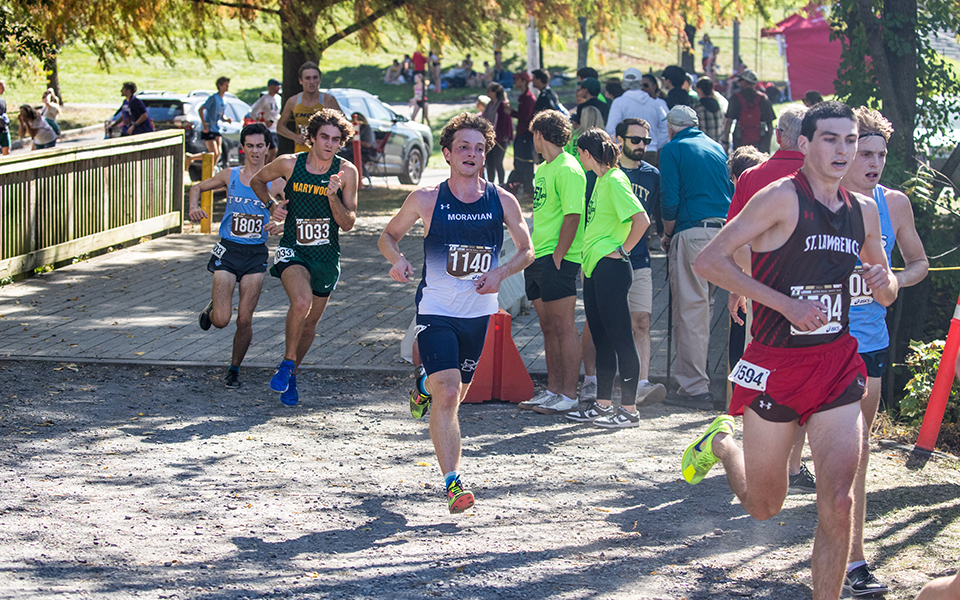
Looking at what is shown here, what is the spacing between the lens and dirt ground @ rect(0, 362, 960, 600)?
4.59 m

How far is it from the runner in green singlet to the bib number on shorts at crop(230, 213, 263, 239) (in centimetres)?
41

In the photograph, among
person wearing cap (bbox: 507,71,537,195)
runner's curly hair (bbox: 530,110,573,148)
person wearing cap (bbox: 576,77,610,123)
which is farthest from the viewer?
person wearing cap (bbox: 507,71,537,195)

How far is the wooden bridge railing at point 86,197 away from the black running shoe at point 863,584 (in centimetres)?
957

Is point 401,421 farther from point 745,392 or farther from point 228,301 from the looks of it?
point 745,392

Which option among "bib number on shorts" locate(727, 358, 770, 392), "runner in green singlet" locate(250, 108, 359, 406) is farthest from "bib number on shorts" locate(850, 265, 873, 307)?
"runner in green singlet" locate(250, 108, 359, 406)

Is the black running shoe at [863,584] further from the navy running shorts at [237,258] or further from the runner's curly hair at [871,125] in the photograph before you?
the navy running shorts at [237,258]

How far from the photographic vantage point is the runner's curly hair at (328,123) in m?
7.39

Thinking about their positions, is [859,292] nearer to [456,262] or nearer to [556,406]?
[456,262]

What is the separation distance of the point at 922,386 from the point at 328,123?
Result: 442 cm

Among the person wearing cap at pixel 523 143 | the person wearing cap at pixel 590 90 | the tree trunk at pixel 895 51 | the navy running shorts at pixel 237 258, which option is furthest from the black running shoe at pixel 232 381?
the person wearing cap at pixel 523 143

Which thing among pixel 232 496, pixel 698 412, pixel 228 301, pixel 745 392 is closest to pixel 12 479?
pixel 232 496

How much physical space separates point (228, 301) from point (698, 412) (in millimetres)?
3626

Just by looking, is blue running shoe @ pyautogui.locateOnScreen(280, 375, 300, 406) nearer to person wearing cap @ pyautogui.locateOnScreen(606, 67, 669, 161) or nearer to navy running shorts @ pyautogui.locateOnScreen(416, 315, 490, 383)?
navy running shorts @ pyautogui.locateOnScreen(416, 315, 490, 383)

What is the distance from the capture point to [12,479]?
5793 millimetres
